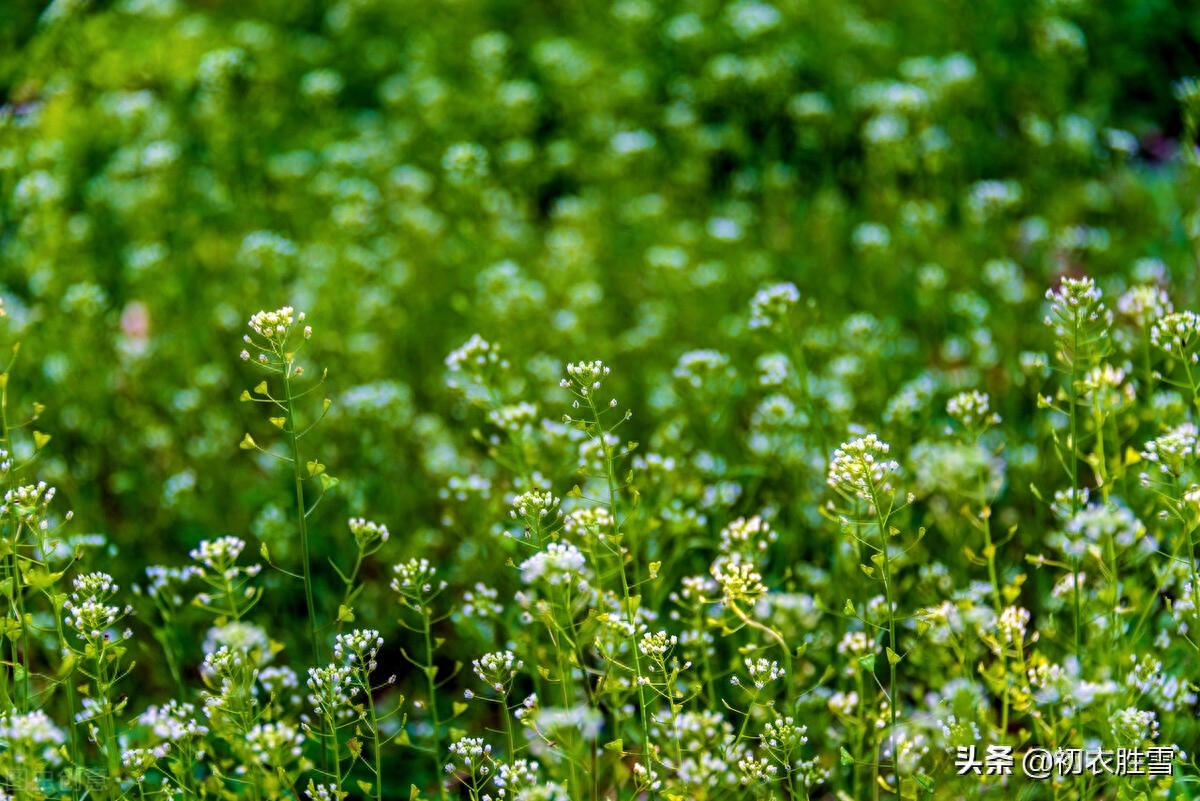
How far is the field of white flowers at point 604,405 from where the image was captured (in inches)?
112

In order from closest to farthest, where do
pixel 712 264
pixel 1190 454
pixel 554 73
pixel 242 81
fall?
pixel 1190 454
pixel 712 264
pixel 242 81
pixel 554 73

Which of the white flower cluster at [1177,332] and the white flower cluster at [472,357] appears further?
the white flower cluster at [472,357]

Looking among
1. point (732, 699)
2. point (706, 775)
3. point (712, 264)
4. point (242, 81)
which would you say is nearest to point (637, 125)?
point (712, 264)

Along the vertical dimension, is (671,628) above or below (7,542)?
below

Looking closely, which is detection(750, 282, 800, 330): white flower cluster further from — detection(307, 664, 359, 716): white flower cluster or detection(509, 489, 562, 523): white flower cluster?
detection(307, 664, 359, 716): white flower cluster

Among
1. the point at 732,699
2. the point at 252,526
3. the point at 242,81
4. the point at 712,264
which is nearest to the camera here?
the point at 732,699

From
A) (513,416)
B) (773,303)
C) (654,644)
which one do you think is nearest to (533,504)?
(654,644)

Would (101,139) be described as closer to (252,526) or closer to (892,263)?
(252,526)

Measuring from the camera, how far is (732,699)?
3785mm

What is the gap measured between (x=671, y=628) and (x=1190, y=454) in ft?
5.32

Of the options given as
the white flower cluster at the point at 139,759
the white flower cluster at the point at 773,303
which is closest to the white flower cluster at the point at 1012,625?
the white flower cluster at the point at 773,303

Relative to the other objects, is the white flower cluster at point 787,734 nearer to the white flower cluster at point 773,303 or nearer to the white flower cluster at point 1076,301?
the white flower cluster at point 1076,301

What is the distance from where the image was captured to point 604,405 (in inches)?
196

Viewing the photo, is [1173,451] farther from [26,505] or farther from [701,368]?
[26,505]
